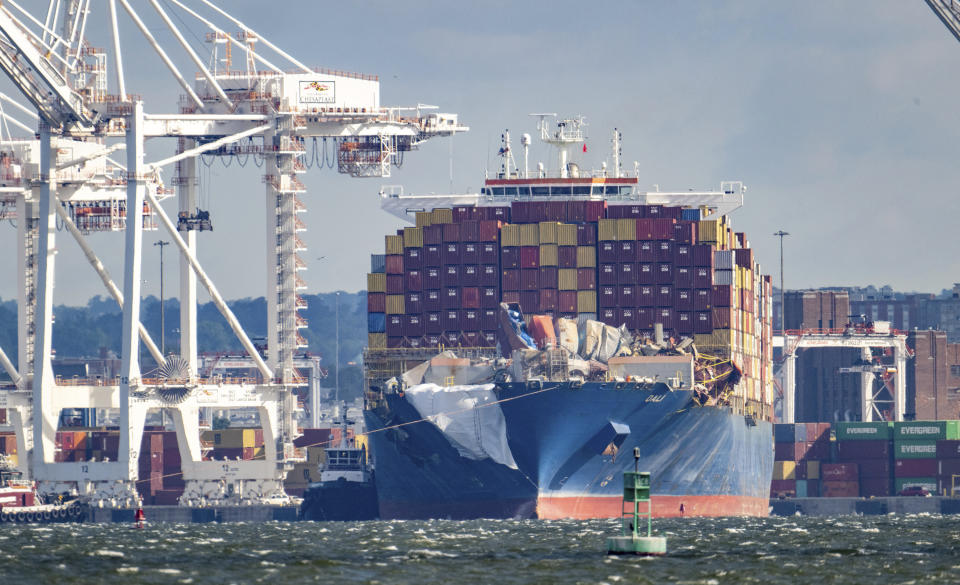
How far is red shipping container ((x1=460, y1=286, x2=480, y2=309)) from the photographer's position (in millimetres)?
105812

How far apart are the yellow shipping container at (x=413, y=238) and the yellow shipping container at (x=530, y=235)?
18.1ft

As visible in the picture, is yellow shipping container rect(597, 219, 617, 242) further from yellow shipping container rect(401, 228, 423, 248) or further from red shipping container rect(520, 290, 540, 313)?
yellow shipping container rect(401, 228, 423, 248)

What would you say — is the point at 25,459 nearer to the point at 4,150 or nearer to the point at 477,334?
the point at 4,150

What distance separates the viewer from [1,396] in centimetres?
10325

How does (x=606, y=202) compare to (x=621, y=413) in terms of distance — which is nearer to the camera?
(x=621, y=413)

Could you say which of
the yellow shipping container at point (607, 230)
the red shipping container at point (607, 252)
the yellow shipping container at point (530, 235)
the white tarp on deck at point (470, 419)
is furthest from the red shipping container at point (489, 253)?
the white tarp on deck at point (470, 419)

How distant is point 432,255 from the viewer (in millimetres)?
107688

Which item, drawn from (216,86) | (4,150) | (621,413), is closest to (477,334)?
(621,413)

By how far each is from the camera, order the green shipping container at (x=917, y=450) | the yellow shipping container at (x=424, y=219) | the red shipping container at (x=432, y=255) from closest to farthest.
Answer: the red shipping container at (x=432, y=255), the yellow shipping container at (x=424, y=219), the green shipping container at (x=917, y=450)

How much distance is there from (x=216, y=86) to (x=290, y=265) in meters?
9.82

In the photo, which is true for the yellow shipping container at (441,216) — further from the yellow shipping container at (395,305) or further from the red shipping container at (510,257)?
the yellow shipping container at (395,305)

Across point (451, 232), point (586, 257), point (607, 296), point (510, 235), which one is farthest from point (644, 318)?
point (451, 232)

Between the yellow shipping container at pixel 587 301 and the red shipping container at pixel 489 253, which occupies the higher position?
the red shipping container at pixel 489 253

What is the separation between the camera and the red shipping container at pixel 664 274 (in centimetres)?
10600
